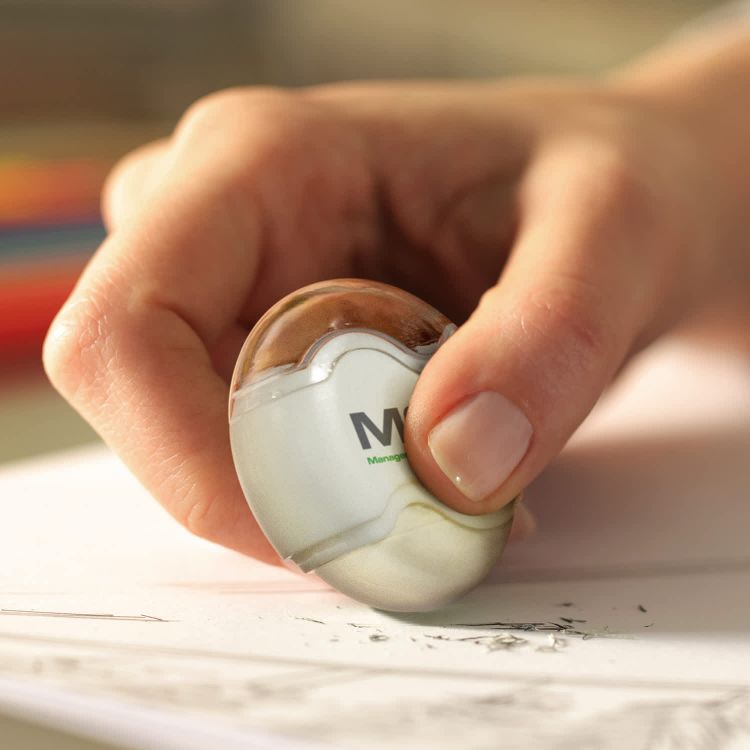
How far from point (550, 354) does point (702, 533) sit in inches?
7.7

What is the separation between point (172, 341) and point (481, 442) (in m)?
0.22

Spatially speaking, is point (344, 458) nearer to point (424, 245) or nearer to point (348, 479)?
point (348, 479)

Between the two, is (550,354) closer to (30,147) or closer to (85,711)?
(85,711)

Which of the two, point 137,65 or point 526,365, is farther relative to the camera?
point 137,65

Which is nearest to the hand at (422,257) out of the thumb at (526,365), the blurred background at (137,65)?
the thumb at (526,365)

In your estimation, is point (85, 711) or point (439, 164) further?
point (439, 164)

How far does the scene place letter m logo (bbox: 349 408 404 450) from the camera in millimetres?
478

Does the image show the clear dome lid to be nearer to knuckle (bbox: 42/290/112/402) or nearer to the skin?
the skin

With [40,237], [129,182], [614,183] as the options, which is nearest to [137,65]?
[40,237]

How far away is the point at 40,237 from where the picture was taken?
6.51 feet

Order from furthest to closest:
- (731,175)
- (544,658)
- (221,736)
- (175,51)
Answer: (175,51)
(731,175)
(544,658)
(221,736)

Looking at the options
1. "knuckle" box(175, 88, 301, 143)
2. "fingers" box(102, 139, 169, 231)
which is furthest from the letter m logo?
"fingers" box(102, 139, 169, 231)

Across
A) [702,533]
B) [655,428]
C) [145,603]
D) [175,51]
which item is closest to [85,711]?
[145,603]

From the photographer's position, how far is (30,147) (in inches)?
92.3
